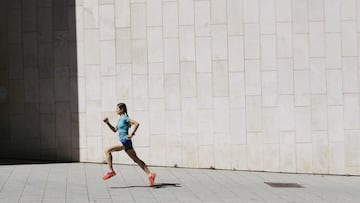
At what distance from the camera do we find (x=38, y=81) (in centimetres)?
1579

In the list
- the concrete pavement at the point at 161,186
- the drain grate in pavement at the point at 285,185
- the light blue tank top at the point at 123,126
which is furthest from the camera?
the drain grate in pavement at the point at 285,185

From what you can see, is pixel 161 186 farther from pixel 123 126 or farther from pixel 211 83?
pixel 211 83

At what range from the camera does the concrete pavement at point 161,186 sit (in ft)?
35.7

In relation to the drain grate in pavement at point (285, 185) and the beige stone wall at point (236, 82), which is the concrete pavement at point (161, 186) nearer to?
the drain grate in pavement at point (285, 185)

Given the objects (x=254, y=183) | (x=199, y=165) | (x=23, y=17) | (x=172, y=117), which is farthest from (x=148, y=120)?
(x=23, y=17)

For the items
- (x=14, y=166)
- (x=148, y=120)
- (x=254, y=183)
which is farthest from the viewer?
(x=148, y=120)

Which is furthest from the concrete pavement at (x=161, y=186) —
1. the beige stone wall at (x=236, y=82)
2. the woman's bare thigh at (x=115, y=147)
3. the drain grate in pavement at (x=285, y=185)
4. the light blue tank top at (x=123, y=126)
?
the light blue tank top at (x=123, y=126)

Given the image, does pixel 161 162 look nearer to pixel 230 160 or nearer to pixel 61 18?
pixel 230 160

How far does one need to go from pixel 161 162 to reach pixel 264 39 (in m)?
4.49

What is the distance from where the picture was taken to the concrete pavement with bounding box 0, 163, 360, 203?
35.7 ft

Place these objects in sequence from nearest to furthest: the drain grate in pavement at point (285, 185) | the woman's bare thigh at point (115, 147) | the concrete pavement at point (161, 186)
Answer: the concrete pavement at point (161, 186) < the woman's bare thigh at point (115, 147) < the drain grate in pavement at point (285, 185)

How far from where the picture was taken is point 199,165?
15391mm

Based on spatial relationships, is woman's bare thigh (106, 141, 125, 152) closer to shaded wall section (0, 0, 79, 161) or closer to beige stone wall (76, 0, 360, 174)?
beige stone wall (76, 0, 360, 174)

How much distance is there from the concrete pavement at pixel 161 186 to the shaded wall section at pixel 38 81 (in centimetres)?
96
